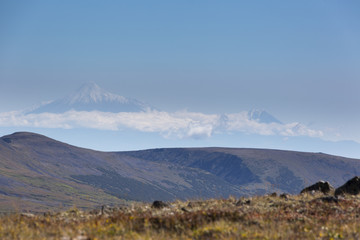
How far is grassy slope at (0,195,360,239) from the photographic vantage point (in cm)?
1255

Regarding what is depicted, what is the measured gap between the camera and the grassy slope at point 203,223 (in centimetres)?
1255

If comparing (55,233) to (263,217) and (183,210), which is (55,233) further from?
(263,217)

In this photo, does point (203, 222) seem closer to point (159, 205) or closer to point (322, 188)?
point (159, 205)

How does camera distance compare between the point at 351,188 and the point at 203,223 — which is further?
the point at 351,188

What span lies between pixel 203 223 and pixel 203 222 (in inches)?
2.8

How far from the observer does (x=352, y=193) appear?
22219 mm

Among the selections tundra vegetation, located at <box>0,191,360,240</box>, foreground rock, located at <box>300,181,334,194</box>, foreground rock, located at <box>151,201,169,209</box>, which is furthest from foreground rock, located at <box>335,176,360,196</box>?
foreground rock, located at <box>151,201,169,209</box>

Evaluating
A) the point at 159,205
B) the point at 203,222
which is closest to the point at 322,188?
the point at 159,205

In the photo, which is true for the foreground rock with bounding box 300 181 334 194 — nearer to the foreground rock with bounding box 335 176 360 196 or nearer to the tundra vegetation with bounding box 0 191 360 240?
the foreground rock with bounding box 335 176 360 196

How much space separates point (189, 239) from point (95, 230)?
2.99 meters

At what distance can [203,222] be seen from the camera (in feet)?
47.2

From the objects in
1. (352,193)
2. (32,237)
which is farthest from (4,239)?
(352,193)

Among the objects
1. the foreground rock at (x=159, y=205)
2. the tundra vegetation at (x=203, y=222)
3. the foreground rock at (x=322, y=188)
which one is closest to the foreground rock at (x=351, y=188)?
the foreground rock at (x=322, y=188)

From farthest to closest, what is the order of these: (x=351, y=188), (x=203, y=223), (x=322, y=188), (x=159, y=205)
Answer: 1. (x=322, y=188)
2. (x=351, y=188)
3. (x=159, y=205)
4. (x=203, y=223)
